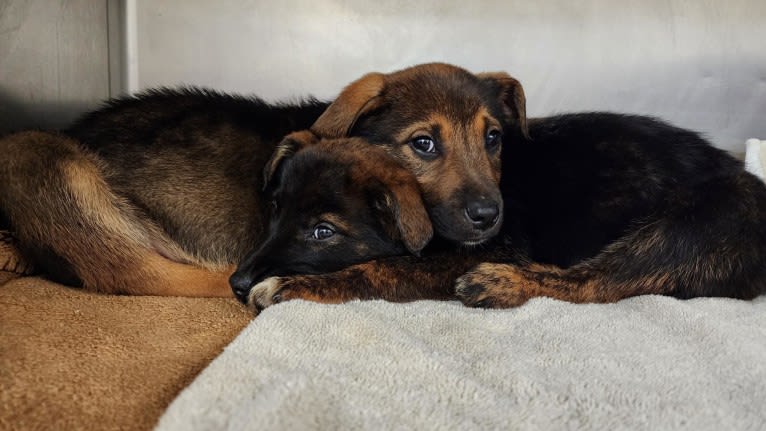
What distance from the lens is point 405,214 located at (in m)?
2.49

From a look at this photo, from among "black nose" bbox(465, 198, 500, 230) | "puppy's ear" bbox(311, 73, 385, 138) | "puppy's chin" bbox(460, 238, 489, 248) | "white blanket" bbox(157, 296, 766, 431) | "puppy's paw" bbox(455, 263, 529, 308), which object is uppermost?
"puppy's ear" bbox(311, 73, 385, 138)

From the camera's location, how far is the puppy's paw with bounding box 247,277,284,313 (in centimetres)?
234

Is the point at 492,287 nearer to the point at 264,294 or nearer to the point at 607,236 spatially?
the point at 607,236

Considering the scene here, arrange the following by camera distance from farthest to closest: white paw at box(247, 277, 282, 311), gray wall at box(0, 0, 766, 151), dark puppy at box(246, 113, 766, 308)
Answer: gray wall at box(0, 0, 766, 151)
dark puppy at box(246, 113, 766, 308)
white paw at box(247, 277, 282, 311)

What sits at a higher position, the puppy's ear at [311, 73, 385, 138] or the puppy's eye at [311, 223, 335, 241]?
the puppy's ear at [311, 73, 385, 138]

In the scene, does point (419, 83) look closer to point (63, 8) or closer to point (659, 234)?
point (659, 234)

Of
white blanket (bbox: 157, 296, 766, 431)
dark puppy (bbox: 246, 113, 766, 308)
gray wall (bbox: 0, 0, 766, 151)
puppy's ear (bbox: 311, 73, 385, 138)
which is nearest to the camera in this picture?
white blanket (bbox: 157, 296, 766, 431)

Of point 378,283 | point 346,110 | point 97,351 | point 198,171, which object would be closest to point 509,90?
point 346,110

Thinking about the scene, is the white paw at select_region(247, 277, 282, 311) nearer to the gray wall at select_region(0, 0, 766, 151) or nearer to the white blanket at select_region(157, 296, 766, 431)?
the white blanket at select_region(157, 296, 766, 431)

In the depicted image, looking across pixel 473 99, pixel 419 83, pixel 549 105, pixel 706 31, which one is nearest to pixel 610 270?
pixel 473 99

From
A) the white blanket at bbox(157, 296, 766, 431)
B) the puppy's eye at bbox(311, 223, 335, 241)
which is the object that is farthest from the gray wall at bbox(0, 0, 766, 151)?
the white blanket at bbox(157, 296, 766, 431)

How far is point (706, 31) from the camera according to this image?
412 cm

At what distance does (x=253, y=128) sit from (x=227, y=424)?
1.87 meters

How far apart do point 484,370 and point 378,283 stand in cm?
85
